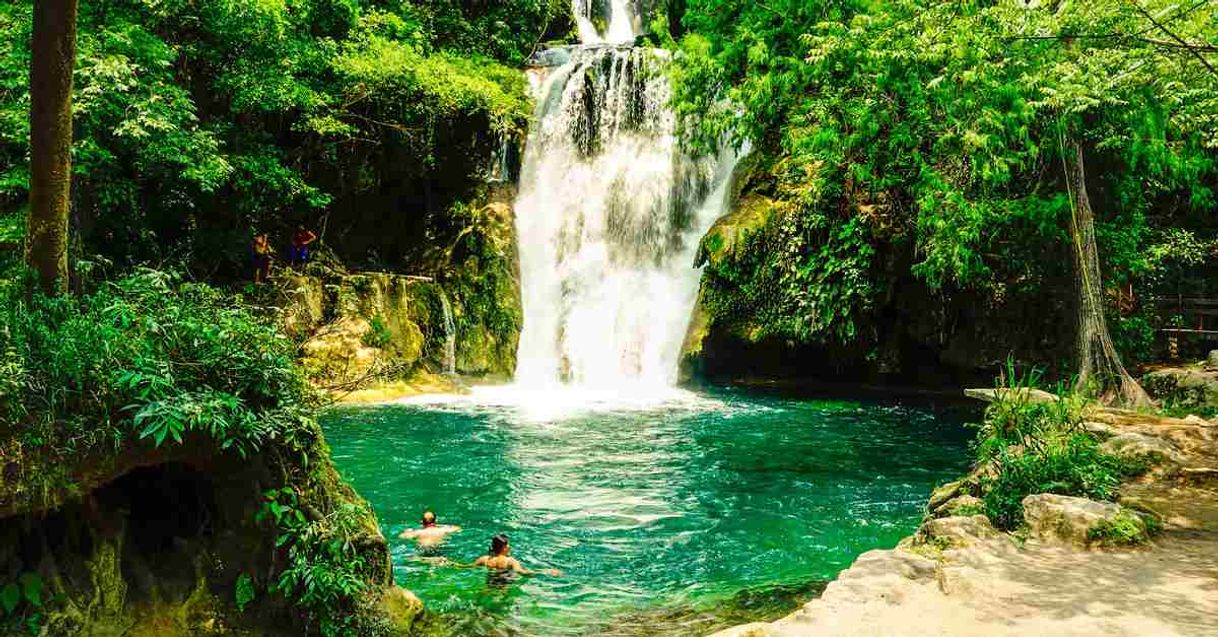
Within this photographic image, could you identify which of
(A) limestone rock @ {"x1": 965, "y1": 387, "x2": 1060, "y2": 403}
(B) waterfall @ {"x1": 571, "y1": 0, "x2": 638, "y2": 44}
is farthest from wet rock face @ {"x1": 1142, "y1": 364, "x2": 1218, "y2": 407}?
(B) waterfall @ {"x1": 571, "y1": 0, "x2": 638, "y2": 44}

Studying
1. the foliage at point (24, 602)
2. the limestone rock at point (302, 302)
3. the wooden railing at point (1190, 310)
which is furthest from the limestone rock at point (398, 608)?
the wooden railing at point (1190, 310)

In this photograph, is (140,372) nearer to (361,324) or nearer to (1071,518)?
(1071,518)

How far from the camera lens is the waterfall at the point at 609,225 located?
58.8 ft

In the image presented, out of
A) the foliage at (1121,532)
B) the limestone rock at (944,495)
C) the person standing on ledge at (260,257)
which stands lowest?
the limestone rock at (944,495)

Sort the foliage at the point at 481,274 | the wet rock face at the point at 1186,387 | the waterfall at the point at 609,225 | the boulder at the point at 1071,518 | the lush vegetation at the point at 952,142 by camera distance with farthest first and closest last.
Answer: the foliage at the point at 481,274
the waterfall at the point at 609,225
the wet rock face at the point at 1186,387
the lush vegetation at the point at 952,142
the boulder at the point at 1071,518

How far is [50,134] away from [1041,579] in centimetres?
613

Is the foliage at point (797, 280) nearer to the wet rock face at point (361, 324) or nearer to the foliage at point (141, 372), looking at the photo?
the wet rock face at point (361, 324)

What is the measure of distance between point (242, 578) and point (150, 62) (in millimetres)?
11761

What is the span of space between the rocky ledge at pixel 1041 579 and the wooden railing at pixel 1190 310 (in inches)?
520

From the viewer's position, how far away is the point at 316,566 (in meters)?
4.34

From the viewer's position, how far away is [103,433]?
152 inches

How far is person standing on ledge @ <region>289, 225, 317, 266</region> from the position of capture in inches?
679

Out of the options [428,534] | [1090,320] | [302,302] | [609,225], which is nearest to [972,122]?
[1090,320]

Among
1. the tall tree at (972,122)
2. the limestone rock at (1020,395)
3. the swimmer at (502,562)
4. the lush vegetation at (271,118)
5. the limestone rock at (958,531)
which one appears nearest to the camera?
the limestone rock at (958,531)
